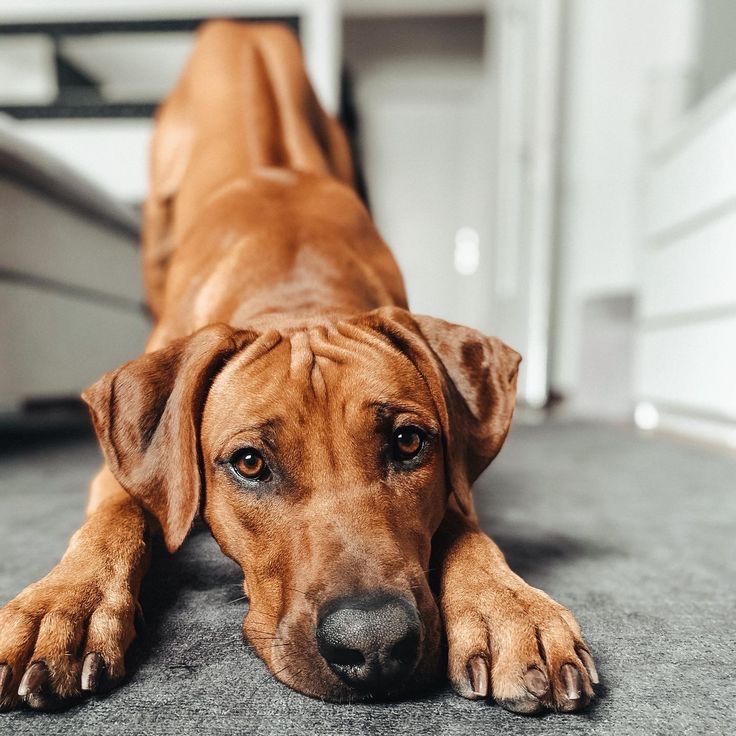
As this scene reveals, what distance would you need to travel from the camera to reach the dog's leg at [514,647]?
115 centimetres

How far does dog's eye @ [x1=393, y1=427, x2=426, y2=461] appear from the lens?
4.89 ft

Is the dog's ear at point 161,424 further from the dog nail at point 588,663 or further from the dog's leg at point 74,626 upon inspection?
the dog nail at point 588,663

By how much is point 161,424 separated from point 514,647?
813 mm

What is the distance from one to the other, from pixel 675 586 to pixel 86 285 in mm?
3803

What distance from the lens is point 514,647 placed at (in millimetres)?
1173

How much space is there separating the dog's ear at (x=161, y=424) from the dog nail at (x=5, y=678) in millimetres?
382

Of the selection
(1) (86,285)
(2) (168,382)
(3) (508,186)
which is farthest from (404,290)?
Result: (3) (508,186)

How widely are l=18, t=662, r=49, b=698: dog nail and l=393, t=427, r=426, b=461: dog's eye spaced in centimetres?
71

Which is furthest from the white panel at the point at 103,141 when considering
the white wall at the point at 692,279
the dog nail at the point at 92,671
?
the dog nail at the point at 92,671

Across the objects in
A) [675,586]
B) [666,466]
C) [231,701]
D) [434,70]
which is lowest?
[666,466]

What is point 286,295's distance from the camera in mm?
2074

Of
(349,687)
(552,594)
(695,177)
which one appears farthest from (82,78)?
(349,687)

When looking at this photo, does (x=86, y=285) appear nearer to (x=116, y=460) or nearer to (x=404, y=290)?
(x=404, y=290)

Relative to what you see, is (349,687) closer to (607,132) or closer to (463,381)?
(463,381)
